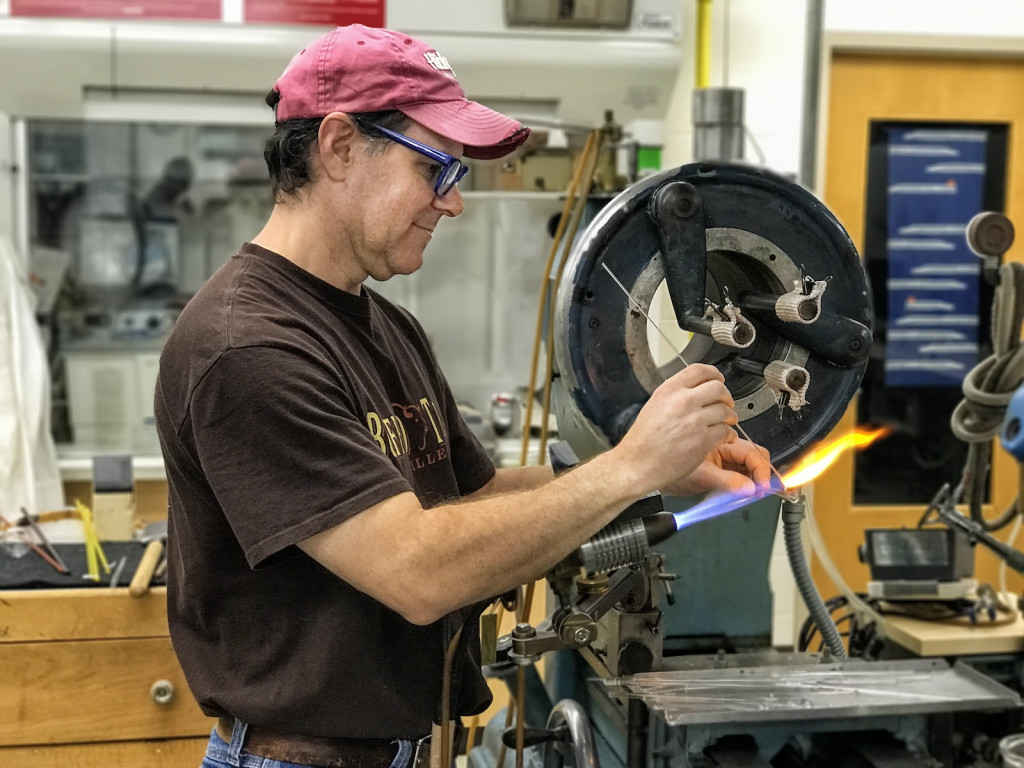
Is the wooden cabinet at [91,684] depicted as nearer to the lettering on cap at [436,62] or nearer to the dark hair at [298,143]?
the dark hair at [298,143]

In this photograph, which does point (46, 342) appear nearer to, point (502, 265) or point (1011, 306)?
point (502, 265)

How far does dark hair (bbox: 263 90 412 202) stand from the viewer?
1173mm

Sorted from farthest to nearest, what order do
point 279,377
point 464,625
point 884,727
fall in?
point 884,727 → point 464,625 → point 279,377

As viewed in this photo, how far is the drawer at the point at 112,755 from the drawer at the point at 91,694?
0.01m

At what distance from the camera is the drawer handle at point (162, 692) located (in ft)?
6.17

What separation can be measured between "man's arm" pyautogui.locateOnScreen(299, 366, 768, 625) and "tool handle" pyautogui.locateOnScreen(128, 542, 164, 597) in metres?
0.96

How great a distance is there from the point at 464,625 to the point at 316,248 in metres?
0.45

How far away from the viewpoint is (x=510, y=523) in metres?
1.04

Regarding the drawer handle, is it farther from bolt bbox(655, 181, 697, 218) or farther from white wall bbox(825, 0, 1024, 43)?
white wall bbox(825, 0, 1024, 43)

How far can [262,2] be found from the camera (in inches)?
108

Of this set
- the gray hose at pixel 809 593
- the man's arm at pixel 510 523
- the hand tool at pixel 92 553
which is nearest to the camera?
the man's arm at pixel 510 523

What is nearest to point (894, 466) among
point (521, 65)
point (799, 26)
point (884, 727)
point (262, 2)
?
point (799, 26)

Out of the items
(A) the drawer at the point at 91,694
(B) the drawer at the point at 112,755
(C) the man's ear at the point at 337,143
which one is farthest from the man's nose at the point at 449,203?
(B) the drawer at the point at 112,755

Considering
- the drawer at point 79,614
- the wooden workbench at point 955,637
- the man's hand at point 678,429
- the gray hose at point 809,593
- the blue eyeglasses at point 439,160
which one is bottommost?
the wooden workbench at point 955,637
